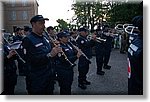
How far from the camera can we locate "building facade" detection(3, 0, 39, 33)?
7.62 ft

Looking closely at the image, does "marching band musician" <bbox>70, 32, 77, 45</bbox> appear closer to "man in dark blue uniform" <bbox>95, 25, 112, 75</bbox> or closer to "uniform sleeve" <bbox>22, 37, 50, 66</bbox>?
"man in dark blue uniform" <bbox>95, 25, 112, 75</bbox>

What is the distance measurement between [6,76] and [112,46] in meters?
0.88

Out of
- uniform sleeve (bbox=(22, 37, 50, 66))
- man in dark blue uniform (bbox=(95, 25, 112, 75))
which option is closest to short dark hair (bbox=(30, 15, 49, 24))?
uniform sleeve (bbox=(22, 37, 50, 66))

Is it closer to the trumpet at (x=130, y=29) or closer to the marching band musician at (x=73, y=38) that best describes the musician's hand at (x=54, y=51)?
the marching band musician at (x=73, y=38)

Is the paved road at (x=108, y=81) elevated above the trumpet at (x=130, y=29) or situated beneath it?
situated beneath

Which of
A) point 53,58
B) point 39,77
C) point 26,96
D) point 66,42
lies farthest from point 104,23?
point 26,96

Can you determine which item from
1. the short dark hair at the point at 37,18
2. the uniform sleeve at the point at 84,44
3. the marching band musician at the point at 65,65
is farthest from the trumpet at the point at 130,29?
the short dark hair at the point at 37,18

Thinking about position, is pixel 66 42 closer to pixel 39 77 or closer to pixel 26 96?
pixel 39 77

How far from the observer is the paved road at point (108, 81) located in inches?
90.7

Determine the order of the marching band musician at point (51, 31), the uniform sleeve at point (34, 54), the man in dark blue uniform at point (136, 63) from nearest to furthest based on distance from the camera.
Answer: the man in dark blue uniform at point (136, 63), the uniform sleeve at point (34, 54), the marching band musician at point (51, 31)

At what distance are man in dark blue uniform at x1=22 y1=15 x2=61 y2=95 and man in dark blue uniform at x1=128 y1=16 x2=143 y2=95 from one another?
53 centimetres

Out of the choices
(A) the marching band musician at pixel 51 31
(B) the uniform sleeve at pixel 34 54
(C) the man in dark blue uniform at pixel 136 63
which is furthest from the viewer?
(A) the marching band musician at pixel 51 31

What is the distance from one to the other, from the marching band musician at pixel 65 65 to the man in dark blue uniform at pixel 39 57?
106mm

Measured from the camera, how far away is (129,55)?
2174 millimetres
